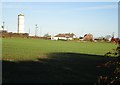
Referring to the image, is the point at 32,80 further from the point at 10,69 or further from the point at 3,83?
the point at 10,69

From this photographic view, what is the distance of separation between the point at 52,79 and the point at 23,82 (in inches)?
59.7

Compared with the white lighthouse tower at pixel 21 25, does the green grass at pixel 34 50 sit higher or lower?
lower

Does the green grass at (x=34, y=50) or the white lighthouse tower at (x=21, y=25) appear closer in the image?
the green grass at (x=34, y=50)

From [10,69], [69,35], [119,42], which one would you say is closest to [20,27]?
[69,35]

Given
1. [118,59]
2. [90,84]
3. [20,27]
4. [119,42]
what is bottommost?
[90,84]

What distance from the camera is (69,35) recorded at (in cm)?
15512

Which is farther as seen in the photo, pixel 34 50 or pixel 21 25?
pixel 21 25

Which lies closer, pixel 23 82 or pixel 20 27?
pixel 23 82


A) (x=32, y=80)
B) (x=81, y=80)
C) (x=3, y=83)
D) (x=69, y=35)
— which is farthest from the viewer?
(x=69, y=35)

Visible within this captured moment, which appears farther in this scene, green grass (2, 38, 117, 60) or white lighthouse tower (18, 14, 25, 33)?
white lighthouse tower (18, 14, 25, 33)

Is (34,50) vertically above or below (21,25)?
below

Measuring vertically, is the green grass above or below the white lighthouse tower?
below

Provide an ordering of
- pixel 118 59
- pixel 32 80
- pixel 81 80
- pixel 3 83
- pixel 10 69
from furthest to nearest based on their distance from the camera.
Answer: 1. pixel 10 69
2. pixel 81 80
3. pixel 32 80
4. pixel 3 83
5. pixel 118 59

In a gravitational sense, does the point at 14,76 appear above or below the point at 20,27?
below
